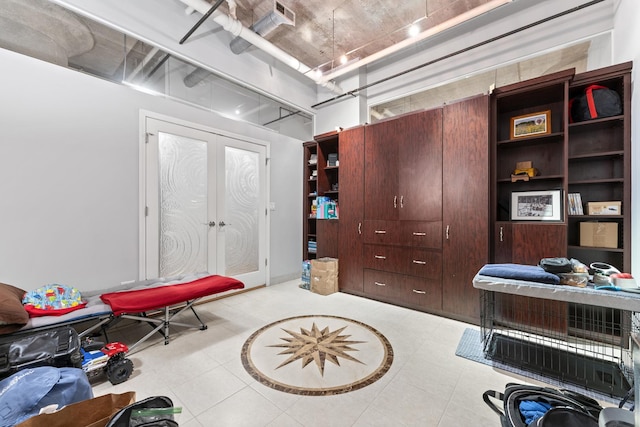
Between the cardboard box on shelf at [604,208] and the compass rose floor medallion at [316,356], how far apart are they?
231 cm

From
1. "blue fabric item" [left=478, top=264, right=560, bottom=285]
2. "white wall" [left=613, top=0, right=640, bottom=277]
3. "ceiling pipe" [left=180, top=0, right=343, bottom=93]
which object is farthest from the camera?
"ceiling pipe" [left=180, top=0, right=343, bottom=93]

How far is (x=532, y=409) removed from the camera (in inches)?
52.1

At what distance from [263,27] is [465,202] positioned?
10.4ft

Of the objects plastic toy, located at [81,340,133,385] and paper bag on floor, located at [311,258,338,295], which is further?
paper bag on floor, located at [311,258,338,295]

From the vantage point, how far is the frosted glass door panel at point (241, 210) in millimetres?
3881

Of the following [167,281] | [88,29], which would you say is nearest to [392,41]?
[88,29]

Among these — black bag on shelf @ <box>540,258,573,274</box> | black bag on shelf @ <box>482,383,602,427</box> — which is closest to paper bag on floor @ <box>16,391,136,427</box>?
black bag on shelf @ <box>482,383,602,427</box>

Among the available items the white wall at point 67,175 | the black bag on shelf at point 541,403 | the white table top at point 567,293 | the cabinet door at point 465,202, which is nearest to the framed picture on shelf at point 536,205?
the cabinet door at point 465,202

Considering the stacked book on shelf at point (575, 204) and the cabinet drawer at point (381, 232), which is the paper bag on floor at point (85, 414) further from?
the stacked book on shelf at point (575, 204)

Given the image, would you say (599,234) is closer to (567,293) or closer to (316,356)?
(567,293)

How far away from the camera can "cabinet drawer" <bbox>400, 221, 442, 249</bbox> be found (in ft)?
10.3

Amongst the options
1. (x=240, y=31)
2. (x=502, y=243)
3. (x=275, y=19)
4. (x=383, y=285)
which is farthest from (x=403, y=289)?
(x=240, y=31)

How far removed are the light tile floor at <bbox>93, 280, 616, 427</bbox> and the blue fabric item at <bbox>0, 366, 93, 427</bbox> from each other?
0.55 meters

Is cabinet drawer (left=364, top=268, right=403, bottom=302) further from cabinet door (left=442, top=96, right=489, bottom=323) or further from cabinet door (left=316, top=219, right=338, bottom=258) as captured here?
cabinet door (left=316, top=219, right=338, bottom=258)
